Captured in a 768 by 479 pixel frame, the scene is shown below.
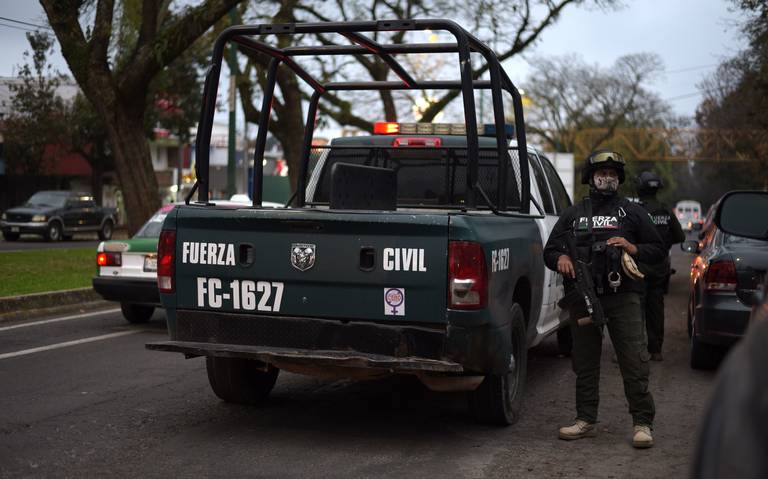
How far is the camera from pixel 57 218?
33.2 m

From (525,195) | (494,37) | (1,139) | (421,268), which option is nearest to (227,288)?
(421,268)

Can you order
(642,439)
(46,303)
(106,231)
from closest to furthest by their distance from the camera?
(642,439)
(46,303)
(106,231)

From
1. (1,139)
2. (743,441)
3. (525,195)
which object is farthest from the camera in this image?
(1,139)

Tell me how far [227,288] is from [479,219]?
60.8 inches

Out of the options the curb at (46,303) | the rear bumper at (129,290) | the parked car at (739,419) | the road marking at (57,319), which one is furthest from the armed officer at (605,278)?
the curb at (46,303)

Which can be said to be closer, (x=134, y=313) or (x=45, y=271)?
(x=134, y=313)

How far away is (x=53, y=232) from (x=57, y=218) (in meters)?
0.48

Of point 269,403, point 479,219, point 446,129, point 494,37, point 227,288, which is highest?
point 494,37

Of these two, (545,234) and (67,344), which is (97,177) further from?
(545,234)

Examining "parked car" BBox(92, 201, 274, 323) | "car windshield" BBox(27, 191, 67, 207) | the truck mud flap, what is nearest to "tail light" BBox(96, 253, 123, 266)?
"parked car" BBox(92, 201, 274, 323)

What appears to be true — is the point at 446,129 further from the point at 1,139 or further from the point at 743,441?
the point at 1,139

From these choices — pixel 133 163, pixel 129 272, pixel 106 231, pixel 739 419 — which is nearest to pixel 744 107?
pixel 106 231

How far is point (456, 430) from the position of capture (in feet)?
21.5

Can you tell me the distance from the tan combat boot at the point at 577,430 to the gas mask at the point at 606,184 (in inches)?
55.4
